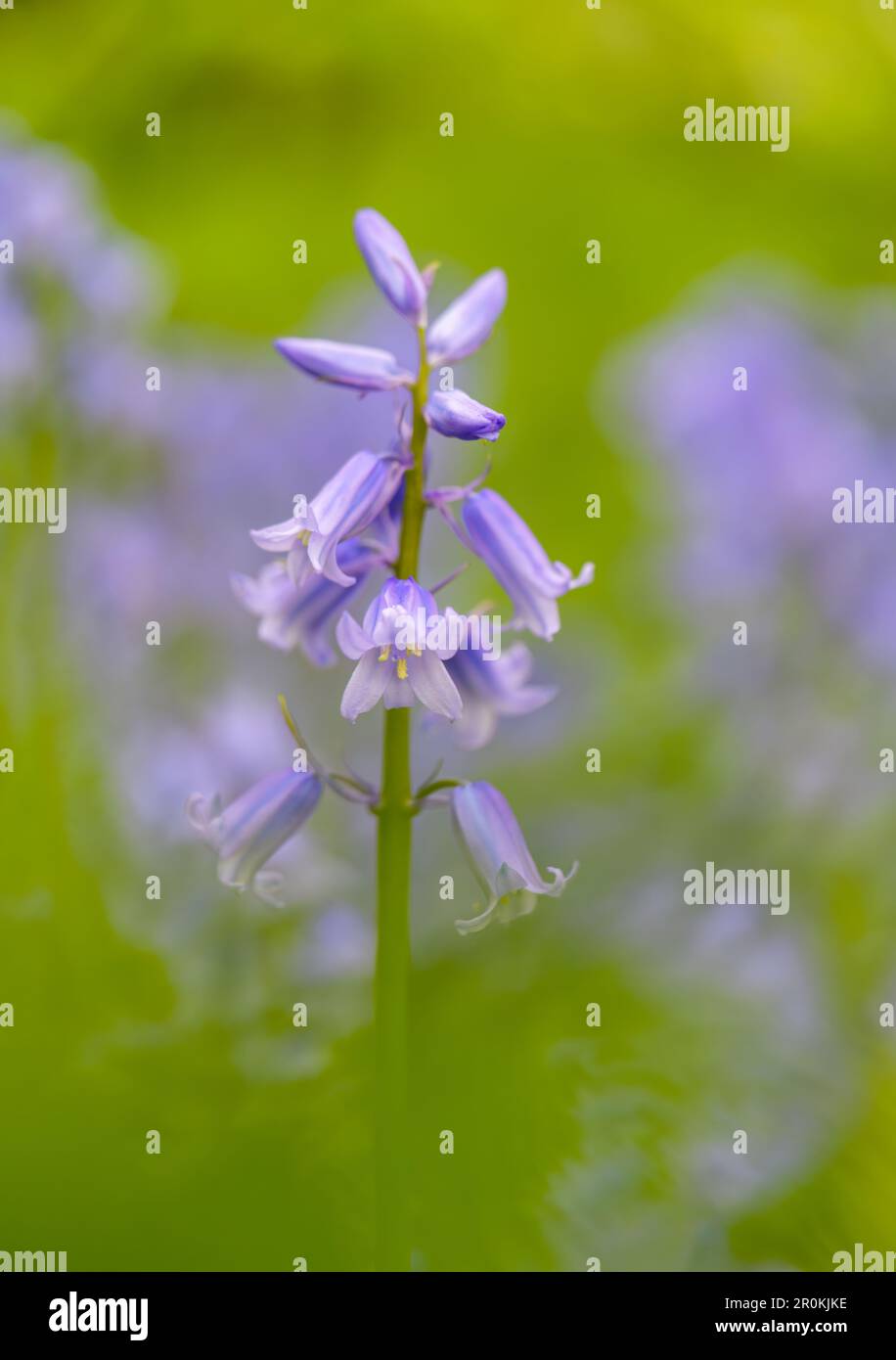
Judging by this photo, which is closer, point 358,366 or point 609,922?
point 358,366

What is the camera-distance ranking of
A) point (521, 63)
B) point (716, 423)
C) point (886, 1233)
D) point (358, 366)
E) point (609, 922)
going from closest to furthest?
point (358, 366), point (886, 1233), point (609, 922), point (716, 423), point (521, 63)

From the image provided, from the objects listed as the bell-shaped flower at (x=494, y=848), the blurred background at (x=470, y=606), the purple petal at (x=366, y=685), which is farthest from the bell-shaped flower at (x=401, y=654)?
the blurred background at (x=470, y=606)

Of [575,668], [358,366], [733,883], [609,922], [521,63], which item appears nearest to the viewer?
[358,366]

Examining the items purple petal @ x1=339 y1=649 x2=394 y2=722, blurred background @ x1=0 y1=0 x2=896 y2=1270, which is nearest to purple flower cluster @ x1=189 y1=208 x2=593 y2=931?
purple petal @ x1=339 y1=649 x2=394 y2=722

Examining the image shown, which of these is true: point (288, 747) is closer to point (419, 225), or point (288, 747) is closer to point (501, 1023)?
point (501, 1023)

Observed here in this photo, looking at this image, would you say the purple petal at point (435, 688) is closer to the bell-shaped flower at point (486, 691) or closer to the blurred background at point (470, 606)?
the bell-shaped flower at point (486, 691)

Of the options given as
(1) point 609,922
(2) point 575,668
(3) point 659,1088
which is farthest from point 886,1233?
(2) point 575,668
